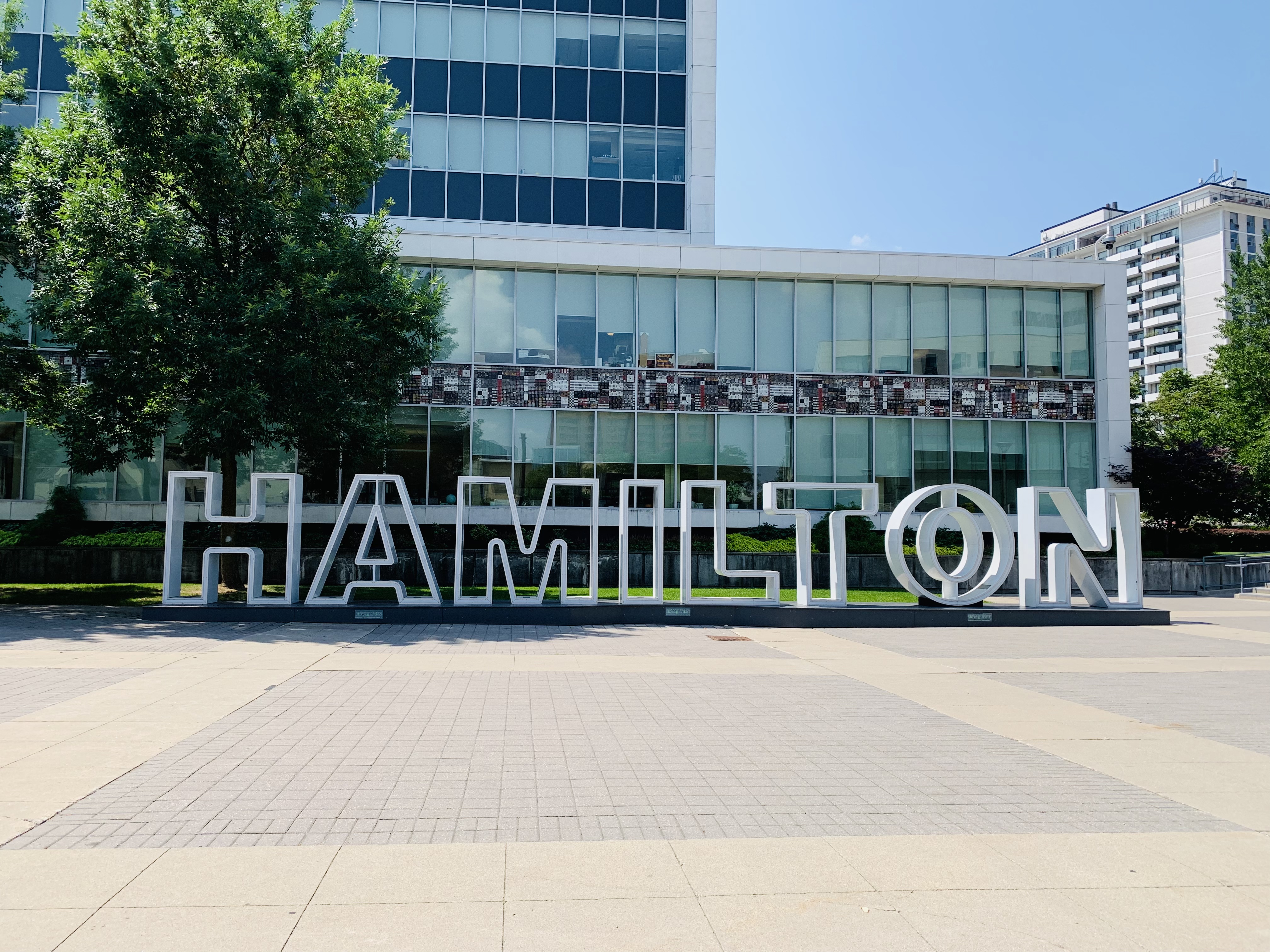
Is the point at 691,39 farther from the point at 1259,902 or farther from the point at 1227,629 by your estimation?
the point at 1259,902

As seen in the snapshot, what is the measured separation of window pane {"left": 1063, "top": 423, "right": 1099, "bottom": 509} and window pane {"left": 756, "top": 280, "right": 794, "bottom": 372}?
9780 mm

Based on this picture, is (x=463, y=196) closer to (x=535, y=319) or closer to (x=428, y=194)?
(x=428, y=194)

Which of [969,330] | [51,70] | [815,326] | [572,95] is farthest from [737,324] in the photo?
[51,70]

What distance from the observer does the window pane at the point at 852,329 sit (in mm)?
29109

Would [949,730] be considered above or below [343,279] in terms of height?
below

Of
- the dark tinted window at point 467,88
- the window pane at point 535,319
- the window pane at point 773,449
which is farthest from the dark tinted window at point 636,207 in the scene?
the window pane at point 773,449

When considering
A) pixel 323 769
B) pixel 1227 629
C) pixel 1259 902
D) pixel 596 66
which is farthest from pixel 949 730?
pixel 596 66

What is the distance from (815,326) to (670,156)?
8.96 meters

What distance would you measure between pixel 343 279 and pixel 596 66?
60.1 ft

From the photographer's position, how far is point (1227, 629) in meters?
17.8

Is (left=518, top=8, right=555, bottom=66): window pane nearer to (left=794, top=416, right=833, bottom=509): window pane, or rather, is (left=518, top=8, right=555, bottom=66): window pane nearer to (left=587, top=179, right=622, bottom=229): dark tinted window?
(left=587, top=179, right=622, bottom=229): dark tinted window

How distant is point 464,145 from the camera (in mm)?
31609

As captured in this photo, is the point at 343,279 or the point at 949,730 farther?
the point at 343,279

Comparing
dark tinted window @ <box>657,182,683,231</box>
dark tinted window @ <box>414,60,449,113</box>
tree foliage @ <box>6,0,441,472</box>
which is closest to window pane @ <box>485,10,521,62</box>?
dark tinted window @ <box>414,60,449,113</box>
